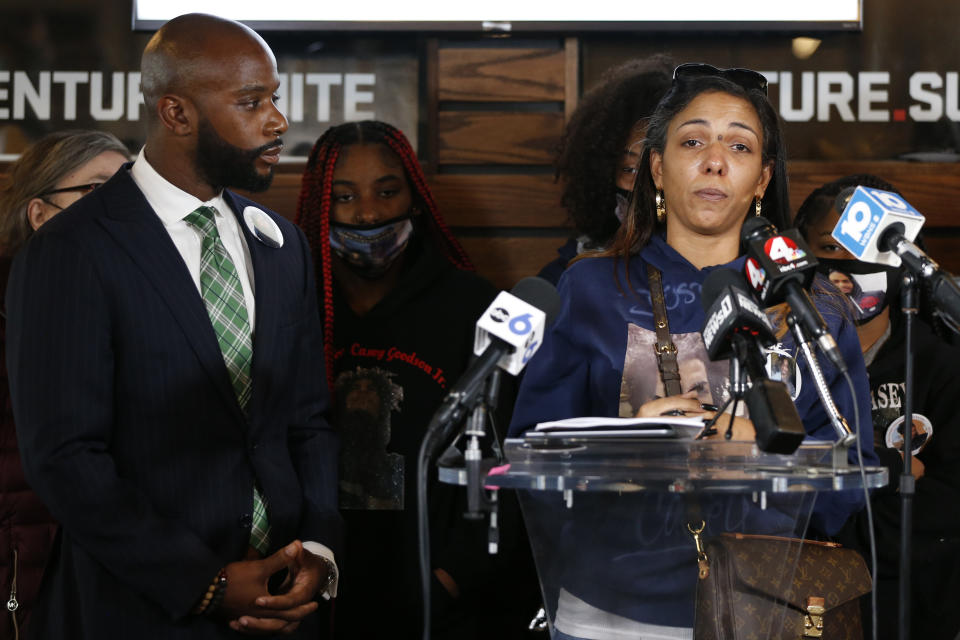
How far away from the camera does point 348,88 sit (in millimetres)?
4273

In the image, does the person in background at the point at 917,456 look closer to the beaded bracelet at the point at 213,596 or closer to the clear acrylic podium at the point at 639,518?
the clear acrylic podium at the point at 639,518

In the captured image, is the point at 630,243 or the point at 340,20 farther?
the point at 340,20

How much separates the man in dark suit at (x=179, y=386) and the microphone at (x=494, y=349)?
2.78ft

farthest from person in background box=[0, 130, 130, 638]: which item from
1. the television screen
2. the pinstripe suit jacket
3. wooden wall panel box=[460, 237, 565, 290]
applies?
wooden wall panel box=[460, 237, 565, 290]

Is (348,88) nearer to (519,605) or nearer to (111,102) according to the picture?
(111,102)

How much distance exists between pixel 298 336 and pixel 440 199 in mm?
1715

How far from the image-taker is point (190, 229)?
8.11 ft

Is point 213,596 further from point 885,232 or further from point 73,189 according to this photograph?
point 73,189

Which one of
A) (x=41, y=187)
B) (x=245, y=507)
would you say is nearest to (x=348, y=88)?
(x=41, y=187)

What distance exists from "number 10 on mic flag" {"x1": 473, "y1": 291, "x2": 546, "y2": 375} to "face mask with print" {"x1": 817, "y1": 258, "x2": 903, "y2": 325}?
6.36 ft

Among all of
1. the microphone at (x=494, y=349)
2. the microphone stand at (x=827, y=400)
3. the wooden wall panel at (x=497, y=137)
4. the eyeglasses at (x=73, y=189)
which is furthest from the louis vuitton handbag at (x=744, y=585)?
the wooden wall panel at (x=497, y=137)

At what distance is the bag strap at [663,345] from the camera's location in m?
2.29

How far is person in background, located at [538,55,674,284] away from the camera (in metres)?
3.68

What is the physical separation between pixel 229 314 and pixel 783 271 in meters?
1.24
